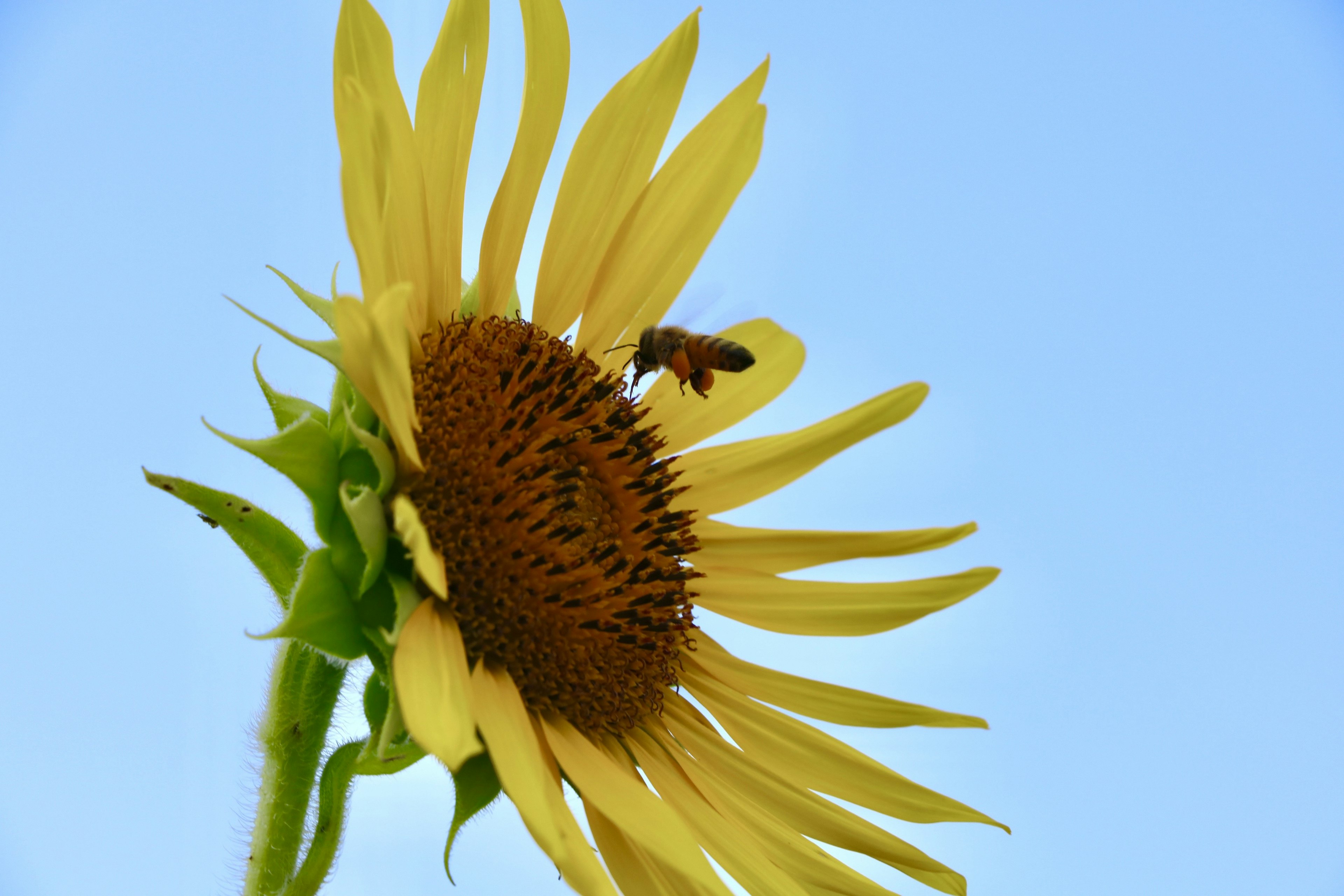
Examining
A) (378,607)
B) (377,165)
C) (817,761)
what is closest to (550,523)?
(378,607)

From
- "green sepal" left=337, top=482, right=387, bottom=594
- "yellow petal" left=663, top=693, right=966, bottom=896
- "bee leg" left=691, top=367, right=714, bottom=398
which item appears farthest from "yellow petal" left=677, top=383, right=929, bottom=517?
"green sepal" left=337, top=482, right=387, bottom=594

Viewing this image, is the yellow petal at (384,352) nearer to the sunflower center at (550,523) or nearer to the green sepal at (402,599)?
the green sepal at (402,599)

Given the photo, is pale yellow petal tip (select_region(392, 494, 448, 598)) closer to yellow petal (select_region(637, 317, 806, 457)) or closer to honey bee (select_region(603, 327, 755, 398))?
honey bee (select_region(603, 327, 755, 398))

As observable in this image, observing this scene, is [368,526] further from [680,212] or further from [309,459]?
[680,212]

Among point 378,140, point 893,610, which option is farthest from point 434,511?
point 893,610

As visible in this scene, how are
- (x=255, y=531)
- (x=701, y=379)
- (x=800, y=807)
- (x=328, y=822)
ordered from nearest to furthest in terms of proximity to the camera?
(x=255, y=531) < (x=328, y=822) < (x=800, y=807) < (x=701, y=379)

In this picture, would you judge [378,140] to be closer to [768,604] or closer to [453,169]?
[453,169]

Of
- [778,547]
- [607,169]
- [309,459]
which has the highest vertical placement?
[607,169]
